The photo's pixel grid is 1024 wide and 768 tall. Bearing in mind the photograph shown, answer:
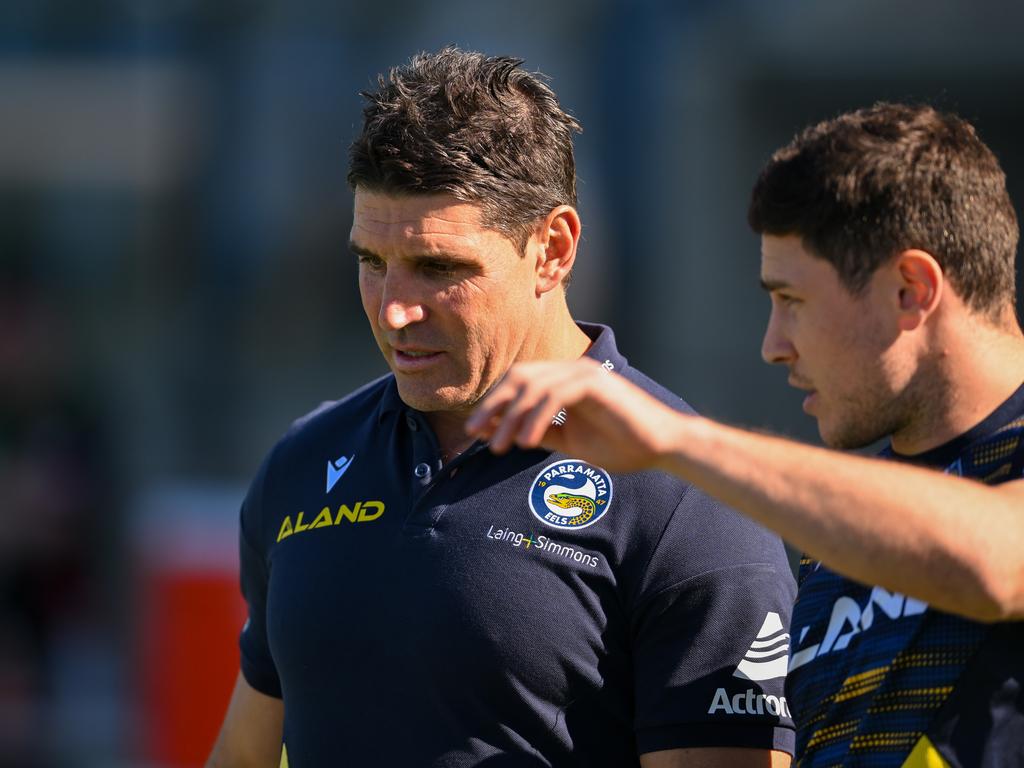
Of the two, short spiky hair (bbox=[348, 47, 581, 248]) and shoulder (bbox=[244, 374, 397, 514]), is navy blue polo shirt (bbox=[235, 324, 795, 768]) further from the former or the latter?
short spiky hair (bbox=[348, 47, 581, 248])

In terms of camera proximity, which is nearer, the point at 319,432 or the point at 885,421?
the point at 885,421

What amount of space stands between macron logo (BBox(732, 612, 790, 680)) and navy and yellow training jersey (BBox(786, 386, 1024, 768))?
18 cm

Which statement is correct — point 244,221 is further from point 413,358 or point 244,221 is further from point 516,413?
point 516,413

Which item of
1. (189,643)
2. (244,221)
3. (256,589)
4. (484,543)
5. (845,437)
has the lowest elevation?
(189,643)

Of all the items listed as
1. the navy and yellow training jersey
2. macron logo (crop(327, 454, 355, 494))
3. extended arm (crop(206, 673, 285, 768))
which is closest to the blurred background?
extended arm (crop(206, 673, 285, 768))

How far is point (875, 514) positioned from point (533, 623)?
3.06 feet

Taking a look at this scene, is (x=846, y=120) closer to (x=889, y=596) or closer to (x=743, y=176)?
(x=889, y=596)

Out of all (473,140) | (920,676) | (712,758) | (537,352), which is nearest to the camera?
(920,676)

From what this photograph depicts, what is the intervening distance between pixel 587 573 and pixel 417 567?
0.31 m

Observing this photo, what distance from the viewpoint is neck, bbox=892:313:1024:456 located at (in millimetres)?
2299

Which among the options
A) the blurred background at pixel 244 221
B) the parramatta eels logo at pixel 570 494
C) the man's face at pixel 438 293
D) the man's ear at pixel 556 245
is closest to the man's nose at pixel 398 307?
the man's face at pixel 438 293

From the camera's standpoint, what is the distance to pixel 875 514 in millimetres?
1935

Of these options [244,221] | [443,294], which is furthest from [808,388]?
[244,221]

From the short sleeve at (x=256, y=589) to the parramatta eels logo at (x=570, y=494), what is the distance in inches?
26.3
